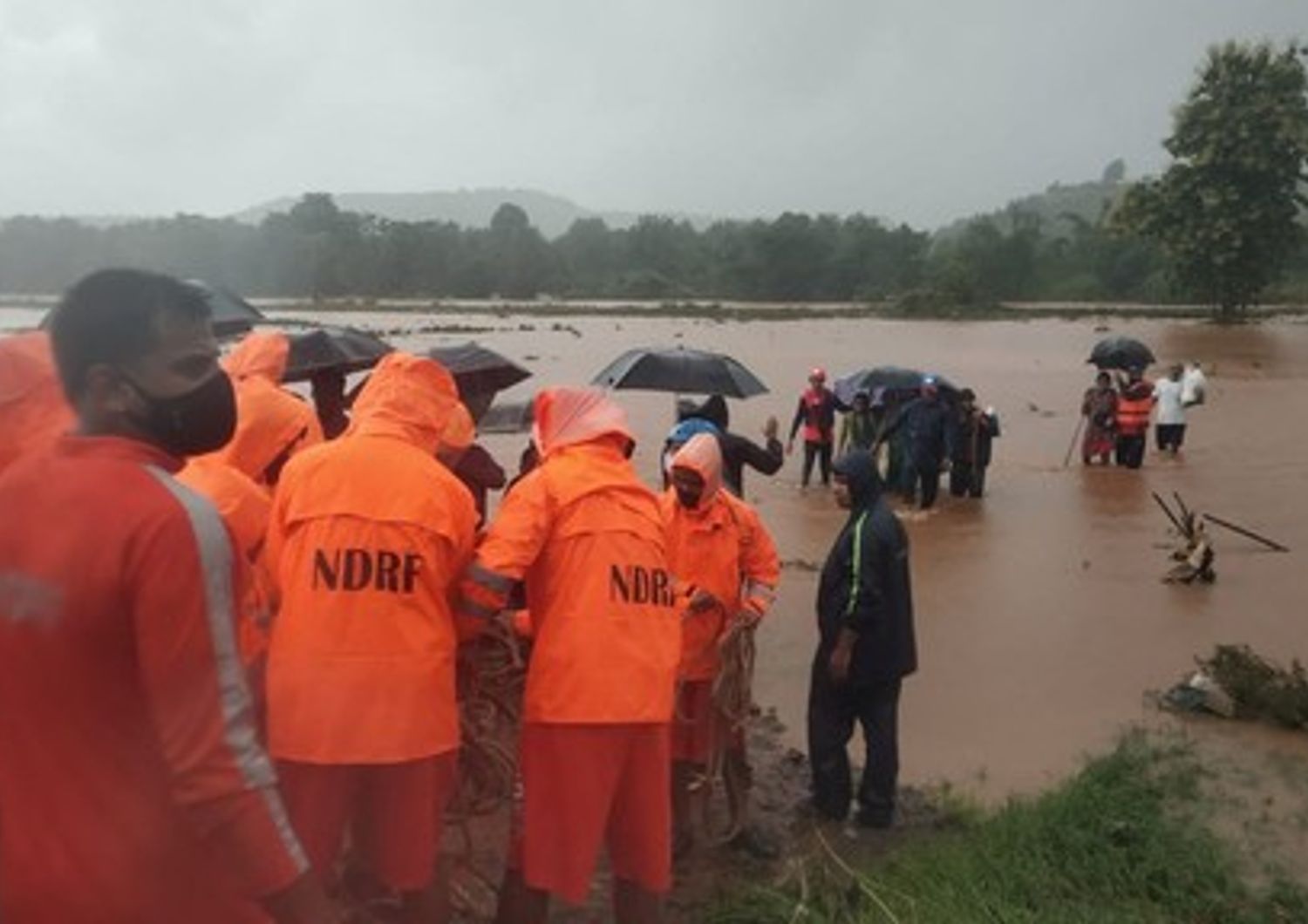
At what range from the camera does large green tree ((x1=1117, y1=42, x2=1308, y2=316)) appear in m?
39.1

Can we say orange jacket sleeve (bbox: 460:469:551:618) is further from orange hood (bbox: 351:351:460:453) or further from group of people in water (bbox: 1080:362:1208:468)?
group of people in water (bbox: 1080:362:1208:468)

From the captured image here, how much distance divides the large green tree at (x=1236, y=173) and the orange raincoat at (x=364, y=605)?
4139 cm

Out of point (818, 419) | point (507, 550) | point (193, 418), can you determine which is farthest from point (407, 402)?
point (818, 419)

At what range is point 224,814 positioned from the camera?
1.94 meters

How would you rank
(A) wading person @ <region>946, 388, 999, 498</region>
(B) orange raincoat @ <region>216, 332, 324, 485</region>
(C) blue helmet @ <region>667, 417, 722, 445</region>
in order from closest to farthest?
(B) orange raincoat @ <region>216, 332, 324, 485</region> → (C) blue helmet @ <region>667, 417, 722, 445</region> → (A) wading person @ <region>946, 388, 999, 498</region>

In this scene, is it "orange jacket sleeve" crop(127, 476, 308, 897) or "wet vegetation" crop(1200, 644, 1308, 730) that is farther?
"wet vegetation" crop(1200, 644, 1308, 730)

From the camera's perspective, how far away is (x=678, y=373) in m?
8.75

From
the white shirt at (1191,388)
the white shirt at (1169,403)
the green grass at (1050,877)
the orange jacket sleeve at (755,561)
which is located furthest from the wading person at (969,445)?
the orange jacket sleeve at (755,561)

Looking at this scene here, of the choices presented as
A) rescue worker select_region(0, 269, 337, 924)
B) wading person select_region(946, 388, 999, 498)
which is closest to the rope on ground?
→ rescue worker select_region(0, 269, 337, 924)

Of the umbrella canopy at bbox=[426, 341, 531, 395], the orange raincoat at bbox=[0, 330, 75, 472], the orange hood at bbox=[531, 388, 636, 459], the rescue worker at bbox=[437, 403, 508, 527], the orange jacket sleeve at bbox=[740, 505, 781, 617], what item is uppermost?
the orange raincoat at bbox=[0, 330, 75, 472]

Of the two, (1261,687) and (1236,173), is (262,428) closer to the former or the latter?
(1261,687)

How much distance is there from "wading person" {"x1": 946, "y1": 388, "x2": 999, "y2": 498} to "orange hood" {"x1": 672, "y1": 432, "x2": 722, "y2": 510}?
9435mm

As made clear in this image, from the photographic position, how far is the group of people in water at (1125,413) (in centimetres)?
1564

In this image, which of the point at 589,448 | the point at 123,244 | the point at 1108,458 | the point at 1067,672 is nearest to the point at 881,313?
the point at 123,244
